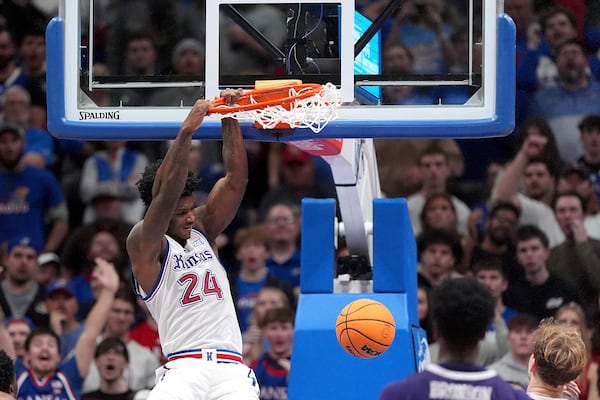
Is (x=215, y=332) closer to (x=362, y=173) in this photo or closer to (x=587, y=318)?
(x=362, y=173)

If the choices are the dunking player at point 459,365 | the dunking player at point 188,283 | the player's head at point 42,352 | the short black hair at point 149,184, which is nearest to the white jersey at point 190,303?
the dunking player at point 188,283

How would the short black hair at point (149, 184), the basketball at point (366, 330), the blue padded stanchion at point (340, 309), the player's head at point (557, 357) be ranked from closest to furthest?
the player's head at point (557, 357) < the short black hair at point (149, 184) < the basketball at point (366, 330) < the blue padded stanchion at point (340, 309)

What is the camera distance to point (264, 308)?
10.5 metres

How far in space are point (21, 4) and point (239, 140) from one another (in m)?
7.48

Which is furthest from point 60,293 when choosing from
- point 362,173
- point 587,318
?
point 587,318

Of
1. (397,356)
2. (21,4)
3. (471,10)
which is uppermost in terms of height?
(21,4)

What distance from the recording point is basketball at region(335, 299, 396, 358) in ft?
23.1

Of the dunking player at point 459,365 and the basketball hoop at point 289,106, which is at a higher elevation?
the basketball hoop at point 289,106

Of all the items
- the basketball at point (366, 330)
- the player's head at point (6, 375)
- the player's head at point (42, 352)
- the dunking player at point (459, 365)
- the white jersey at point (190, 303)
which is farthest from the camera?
the player's head at point (42, 352)

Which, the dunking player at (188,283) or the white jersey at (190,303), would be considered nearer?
the dunking player at (188,283)

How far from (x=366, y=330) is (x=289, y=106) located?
1.36 meters

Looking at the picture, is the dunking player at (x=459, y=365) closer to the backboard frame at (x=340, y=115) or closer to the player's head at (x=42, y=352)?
the backboard frame at (x=340, y=115)

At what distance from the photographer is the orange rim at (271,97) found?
6625 millimetres

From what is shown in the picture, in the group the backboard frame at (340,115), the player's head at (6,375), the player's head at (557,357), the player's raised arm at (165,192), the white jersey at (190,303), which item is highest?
the backboard frame at (340,115)
